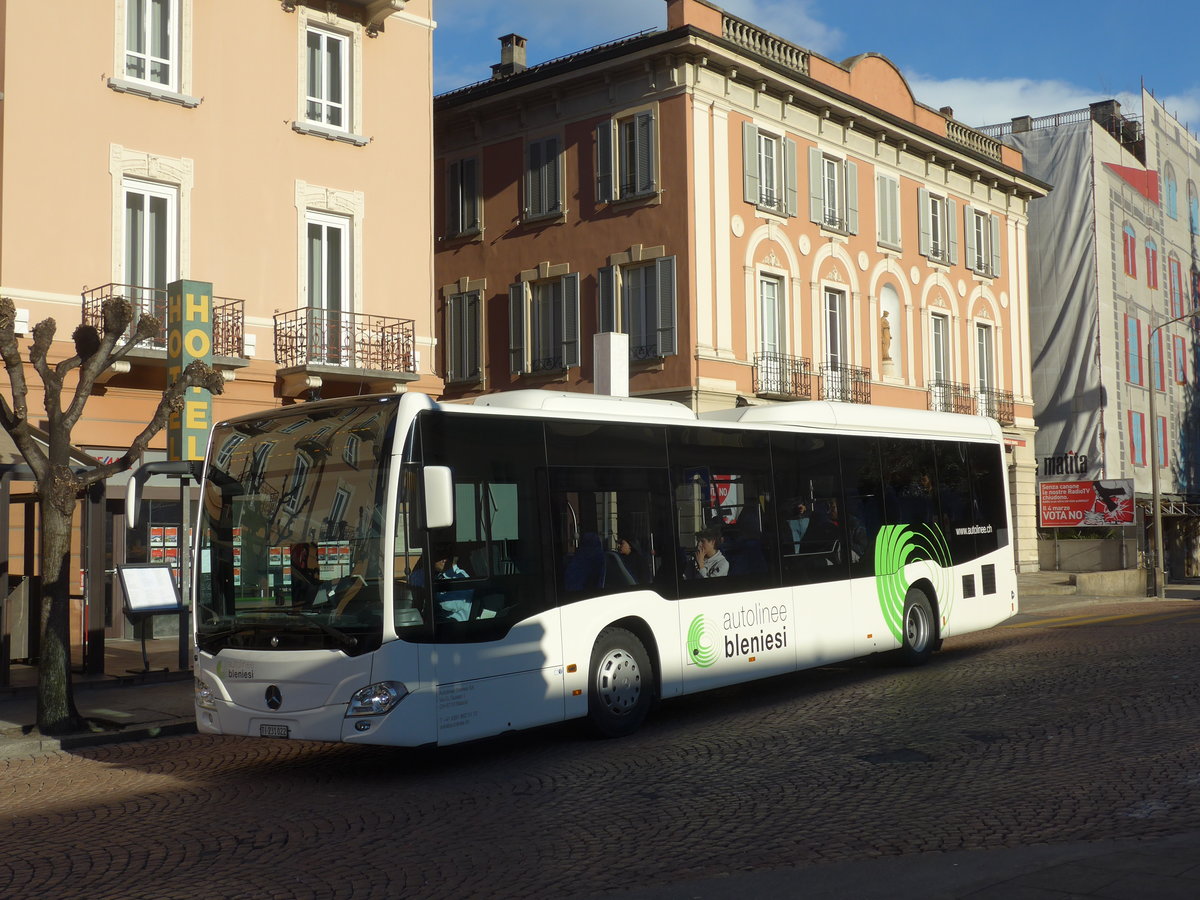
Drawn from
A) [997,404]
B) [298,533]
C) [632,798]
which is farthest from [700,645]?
[997,404]

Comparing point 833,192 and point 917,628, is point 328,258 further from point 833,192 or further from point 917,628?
point 833,192

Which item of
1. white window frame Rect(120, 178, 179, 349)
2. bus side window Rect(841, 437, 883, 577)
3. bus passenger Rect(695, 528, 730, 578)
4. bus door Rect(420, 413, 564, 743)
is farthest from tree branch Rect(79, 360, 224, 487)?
white window frame Rect(120, 178, 179, 349)

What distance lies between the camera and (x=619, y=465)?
11.4m

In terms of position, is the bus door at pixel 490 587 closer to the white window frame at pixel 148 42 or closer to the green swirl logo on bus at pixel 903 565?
the green swirl logo on bus at pixel 903 565

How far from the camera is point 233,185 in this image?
68.4 ft

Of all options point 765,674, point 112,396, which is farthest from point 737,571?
point 112,396

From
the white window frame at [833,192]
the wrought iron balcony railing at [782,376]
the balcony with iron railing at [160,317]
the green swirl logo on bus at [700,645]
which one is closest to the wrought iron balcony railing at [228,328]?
the balcony with iron railing at [160,317]

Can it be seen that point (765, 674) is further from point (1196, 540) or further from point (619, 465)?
point (1196, 540)

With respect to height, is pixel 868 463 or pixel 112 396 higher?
pixel 112 396

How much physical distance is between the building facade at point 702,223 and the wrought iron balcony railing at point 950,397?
0.25 ft

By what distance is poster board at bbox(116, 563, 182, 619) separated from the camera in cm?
1457

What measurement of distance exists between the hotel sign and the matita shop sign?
95.7 ft

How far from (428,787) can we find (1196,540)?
49830mm

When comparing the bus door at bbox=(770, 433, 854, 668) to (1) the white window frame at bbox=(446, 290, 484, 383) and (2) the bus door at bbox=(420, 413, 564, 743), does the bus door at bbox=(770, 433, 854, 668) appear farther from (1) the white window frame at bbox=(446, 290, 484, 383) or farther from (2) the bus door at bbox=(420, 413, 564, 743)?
(1) the white window frame at bbox=(446, 290, 484, 383)
